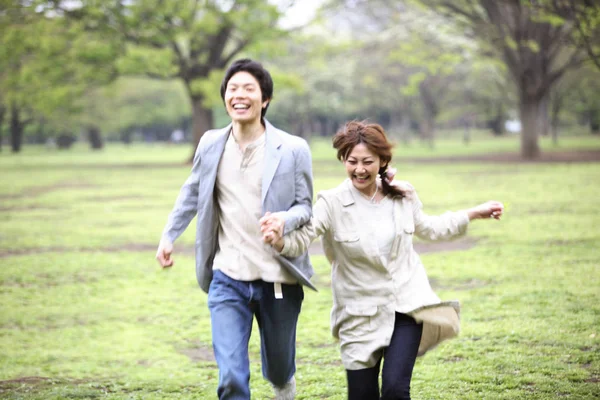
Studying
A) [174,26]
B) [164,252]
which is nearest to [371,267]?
[164,252]

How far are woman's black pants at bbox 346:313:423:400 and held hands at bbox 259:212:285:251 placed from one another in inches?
30.9

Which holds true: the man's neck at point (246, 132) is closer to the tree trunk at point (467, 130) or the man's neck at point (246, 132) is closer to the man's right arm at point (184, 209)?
the man's right arm at point (184, 209)

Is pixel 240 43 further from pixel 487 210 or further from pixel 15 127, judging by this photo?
pixel 487 210

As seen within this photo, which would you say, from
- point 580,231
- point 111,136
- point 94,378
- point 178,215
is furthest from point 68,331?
point 111,136

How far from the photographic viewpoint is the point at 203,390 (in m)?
5.52

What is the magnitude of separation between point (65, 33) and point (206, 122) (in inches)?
297

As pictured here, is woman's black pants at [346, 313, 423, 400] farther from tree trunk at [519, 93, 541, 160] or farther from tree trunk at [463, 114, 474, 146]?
tree trunk at [463, 114, 474, 146]

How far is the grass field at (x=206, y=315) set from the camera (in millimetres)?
5480

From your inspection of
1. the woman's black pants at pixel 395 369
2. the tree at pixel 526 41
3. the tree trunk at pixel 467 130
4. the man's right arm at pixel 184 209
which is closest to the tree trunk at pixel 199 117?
the tree at pixel 526 41

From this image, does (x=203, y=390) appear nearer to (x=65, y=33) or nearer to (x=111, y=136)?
(x=65, y=33)

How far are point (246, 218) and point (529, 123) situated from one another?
28.7 metres

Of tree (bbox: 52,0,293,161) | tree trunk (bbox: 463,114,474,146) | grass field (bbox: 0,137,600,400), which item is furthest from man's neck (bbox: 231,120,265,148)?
tree trunk (bbox: 463,114,474,146)

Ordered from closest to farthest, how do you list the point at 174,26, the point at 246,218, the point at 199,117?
1. the point at 246,218
2. the point at 174,26
3. the point at 199,117

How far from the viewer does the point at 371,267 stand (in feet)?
12.9
